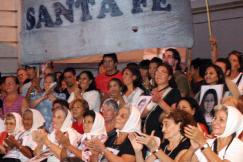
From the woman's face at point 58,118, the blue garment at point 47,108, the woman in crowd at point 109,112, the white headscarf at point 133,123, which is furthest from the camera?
the blue garment at point 47,108

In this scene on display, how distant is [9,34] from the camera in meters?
Result: 18.4

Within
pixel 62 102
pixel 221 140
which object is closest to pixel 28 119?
pixel 62 102

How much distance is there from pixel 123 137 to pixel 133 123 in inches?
7.0

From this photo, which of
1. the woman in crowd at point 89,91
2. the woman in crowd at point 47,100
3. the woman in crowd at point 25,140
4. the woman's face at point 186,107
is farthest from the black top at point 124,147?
the woman in crowd at point 47,100

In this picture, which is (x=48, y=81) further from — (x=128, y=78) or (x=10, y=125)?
(x=128, y=78)

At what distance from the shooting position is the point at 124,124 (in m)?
9.56

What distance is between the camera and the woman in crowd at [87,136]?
9.90 metres

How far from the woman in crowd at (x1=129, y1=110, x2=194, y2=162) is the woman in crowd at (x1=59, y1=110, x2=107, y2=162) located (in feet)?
3.65

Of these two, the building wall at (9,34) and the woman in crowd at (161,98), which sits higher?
the building wall at (9,34)

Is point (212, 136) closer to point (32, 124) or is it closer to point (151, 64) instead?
point (151, 64)

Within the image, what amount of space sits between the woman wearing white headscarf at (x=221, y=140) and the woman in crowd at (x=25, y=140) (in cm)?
335

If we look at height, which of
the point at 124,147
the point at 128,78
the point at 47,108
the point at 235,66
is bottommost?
the point at 124,147

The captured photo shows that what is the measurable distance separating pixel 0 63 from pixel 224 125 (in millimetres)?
10474

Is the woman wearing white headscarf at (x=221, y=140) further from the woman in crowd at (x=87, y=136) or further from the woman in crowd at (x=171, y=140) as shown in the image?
the woman in crowd at (x=87, y=136)
